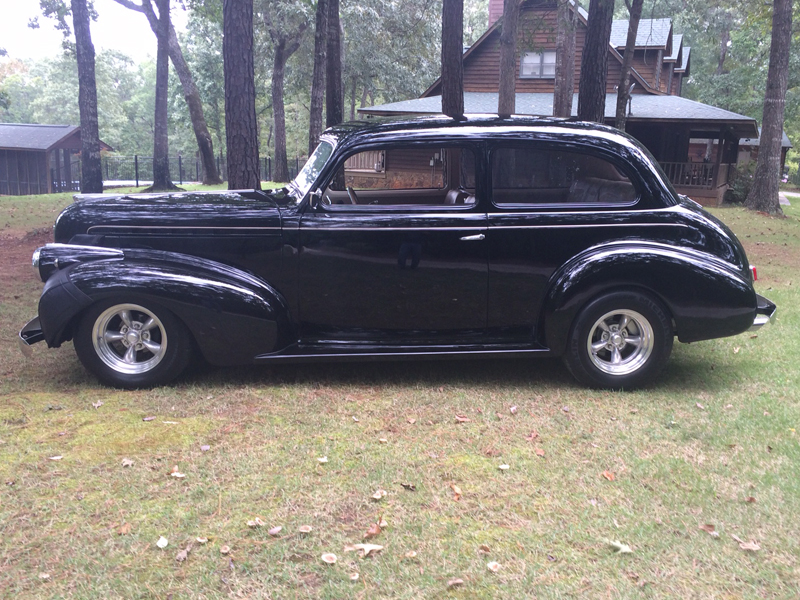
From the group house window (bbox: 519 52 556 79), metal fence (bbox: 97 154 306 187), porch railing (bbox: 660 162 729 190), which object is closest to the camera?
porch railing (bbox: 660 162 729 190)

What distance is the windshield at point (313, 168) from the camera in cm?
506

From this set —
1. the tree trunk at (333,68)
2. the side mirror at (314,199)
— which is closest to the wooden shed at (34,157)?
the tree trunk at (333,68)

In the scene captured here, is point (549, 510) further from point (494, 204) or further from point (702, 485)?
point (494, 204)

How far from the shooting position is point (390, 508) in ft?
11.0

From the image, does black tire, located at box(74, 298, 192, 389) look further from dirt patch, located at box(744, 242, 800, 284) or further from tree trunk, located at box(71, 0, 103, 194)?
tree trunk, located at box(71, 0, 103, 194)

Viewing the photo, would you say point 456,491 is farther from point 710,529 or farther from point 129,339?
point 129,339

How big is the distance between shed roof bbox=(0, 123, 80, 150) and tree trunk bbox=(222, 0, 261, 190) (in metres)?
28.7

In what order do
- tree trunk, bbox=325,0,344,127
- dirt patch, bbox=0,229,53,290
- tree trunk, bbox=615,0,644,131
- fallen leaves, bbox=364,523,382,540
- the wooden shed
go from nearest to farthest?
fallen leaves, bbox=364,523,382,540 < dirt patch, bbox=0,229,53,290 < tree trunk, bbox=325,0,344,127 < tree trunk, bbox=615,0,644,131 < the wooden shed

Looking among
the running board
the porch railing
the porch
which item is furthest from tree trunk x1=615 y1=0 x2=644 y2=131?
the running board

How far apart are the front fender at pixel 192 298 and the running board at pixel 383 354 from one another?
77 mm

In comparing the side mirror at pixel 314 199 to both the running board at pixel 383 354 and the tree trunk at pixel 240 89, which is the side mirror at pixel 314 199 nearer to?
the running board at pixel 383 354

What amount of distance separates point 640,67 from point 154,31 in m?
18.2

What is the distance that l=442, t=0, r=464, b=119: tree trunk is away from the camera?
9906mm

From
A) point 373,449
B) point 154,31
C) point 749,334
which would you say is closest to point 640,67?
point 154,31
